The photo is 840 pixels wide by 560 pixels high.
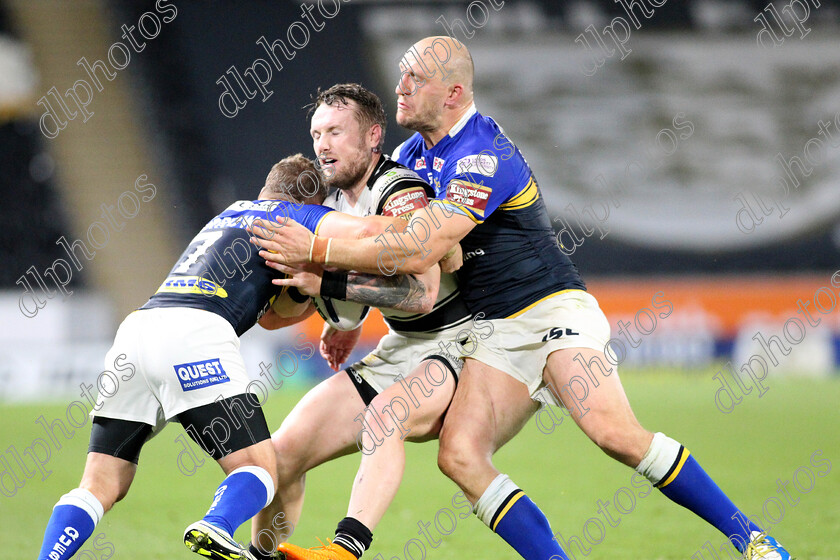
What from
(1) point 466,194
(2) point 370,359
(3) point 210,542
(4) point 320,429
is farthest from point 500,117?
(3) point 210,542

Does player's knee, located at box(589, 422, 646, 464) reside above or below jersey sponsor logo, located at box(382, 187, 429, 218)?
below

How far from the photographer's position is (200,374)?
3699 millimetres

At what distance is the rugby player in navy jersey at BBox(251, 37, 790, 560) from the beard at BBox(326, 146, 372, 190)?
0.35m

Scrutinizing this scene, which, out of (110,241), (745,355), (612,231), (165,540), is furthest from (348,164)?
(110,241)

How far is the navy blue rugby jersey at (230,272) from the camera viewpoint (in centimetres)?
390

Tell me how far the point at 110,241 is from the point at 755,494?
1490cm

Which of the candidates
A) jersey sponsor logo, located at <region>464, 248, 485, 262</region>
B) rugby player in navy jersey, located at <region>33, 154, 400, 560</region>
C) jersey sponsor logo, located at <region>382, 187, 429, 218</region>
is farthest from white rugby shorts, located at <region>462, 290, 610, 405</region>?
rugby player in navy jersey, located at <region>33, 154, 400, 560</region>

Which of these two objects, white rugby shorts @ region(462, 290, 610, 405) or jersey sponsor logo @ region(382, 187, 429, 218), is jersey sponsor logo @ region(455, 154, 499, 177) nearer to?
jersey sponsor logo @ region(382, 187, 429, 218)

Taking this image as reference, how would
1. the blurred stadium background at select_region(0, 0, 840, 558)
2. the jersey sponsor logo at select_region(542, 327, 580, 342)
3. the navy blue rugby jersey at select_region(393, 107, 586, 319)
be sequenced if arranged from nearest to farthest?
the jersey sponsor logo at select_region(542, 327, 580, 342)
the navy blue rugby jersey at select_region(393, 107, 586, 319)
the blurred stadium background at select_region(0, 0, 840, 558)

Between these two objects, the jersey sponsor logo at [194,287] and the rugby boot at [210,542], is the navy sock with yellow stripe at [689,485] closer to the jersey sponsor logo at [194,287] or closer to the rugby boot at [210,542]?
the rugby boot at [210,542]

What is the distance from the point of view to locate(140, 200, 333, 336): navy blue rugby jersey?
12.8 feet

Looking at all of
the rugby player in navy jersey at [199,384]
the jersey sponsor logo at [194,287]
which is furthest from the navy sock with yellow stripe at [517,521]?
the jersey sponsor logo at [194,287]

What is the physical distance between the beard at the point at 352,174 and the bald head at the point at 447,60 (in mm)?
557

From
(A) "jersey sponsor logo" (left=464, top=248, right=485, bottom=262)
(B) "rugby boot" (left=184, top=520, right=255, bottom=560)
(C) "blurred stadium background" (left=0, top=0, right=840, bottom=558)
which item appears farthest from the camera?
(C) "blurred stadium background" (left=0, top=0, right=840, bottom=558)
